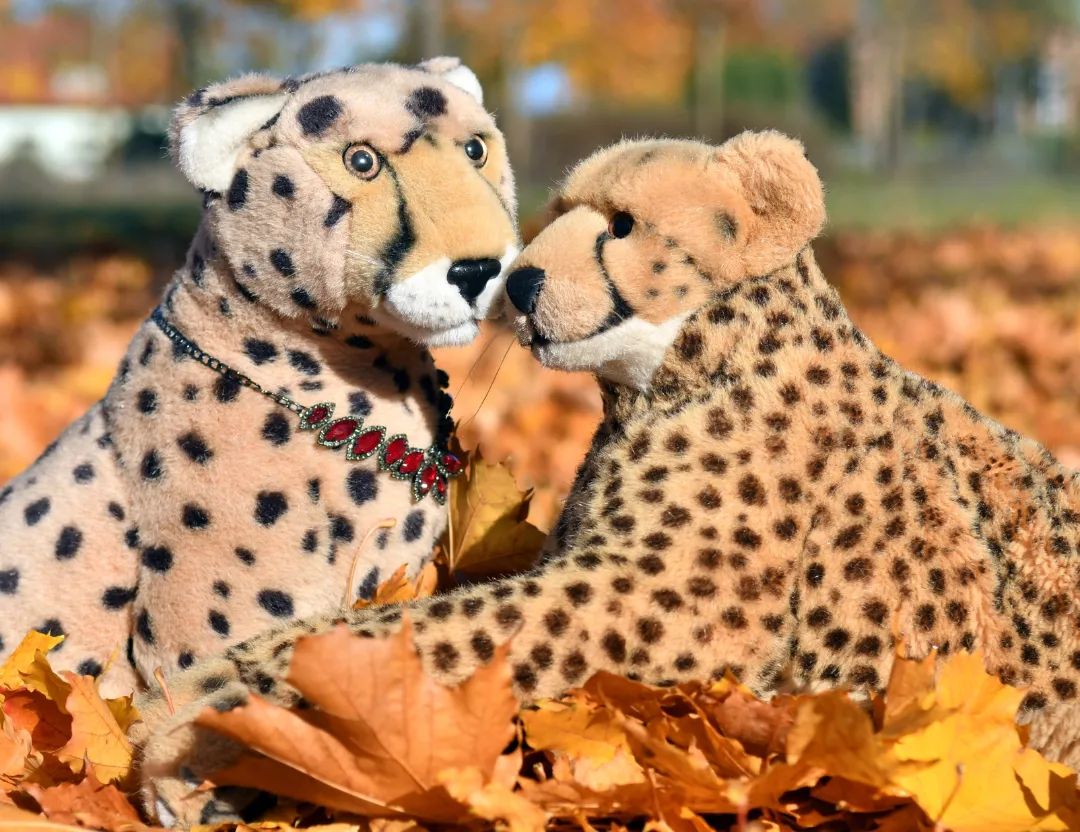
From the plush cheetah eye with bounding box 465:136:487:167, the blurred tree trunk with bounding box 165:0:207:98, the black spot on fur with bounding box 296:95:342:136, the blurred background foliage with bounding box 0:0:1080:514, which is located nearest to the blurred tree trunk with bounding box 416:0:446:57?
the blurred background foliage with bounding box 0:0:1080:514

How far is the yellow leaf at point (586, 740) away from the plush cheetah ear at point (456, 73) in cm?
110

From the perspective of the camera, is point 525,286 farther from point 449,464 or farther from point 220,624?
point 220,624

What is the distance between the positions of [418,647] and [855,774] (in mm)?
550

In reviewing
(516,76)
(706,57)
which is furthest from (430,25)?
(706,57)

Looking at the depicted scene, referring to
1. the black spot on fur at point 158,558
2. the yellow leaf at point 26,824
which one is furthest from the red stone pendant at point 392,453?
the yellow leaf at point 26,824

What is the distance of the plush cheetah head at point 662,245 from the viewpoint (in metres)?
1.74

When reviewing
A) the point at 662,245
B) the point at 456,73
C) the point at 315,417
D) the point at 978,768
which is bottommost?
the point at 978,768

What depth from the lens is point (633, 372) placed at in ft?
6.02

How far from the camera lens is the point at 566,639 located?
1.62 m

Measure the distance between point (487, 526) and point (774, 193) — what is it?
32.0 inches

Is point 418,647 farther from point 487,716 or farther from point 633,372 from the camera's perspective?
point 633,372

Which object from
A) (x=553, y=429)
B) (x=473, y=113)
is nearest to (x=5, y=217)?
(x=553, y=429)

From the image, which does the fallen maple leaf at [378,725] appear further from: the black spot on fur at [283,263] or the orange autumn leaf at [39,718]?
the black spot on fur at [283,263]

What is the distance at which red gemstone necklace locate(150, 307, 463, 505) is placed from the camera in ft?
6.69
